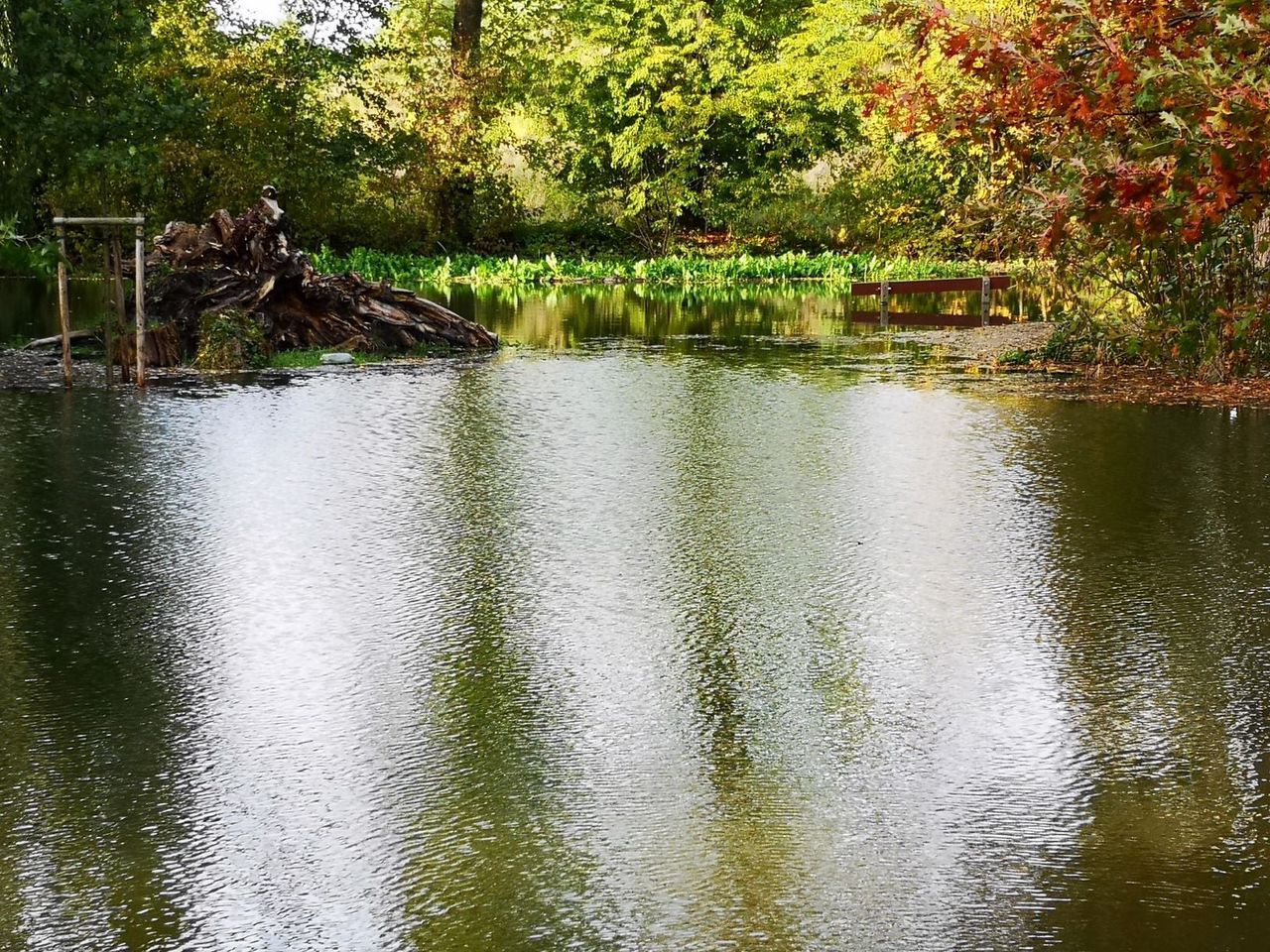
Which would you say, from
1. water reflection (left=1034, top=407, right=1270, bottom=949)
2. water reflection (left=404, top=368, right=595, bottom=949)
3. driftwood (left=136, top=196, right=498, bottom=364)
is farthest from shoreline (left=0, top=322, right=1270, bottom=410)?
water reflection (left=404, top=368, right=595, bottom=949)

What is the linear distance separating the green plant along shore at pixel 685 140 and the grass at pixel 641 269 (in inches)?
4.3

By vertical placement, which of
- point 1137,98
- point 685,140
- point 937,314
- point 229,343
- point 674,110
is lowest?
point 229,343

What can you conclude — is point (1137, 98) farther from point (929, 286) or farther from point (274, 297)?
point (929, 286)

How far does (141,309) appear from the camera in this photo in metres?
15.2

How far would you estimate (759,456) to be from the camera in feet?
37.8

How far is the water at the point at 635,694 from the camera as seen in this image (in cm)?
429

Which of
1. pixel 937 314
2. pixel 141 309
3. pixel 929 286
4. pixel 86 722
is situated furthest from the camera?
pixel 929 286

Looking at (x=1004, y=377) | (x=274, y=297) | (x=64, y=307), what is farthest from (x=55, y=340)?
(x=1004, y=377)

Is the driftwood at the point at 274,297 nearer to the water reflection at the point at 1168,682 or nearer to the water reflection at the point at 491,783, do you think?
the water reflection at the point at 1168,682

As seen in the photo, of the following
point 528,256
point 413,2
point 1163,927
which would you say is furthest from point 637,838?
point 413,2

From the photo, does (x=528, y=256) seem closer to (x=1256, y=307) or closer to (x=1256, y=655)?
(x=1256, y=307)

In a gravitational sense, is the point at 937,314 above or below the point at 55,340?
above

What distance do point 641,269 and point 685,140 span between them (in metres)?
9.87

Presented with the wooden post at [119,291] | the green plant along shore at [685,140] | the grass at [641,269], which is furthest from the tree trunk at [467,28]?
the wooden post at [119,291]
